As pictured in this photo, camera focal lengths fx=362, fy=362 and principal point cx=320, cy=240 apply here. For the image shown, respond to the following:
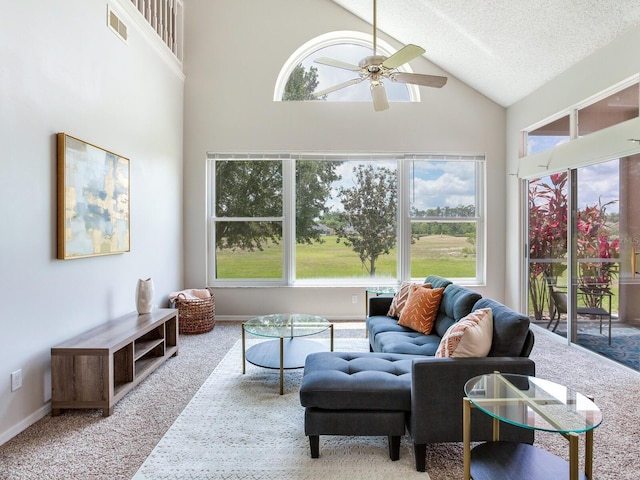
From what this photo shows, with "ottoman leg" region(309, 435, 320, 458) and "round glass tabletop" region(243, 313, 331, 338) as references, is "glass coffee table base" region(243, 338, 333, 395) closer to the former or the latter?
"round glass tabletop" region(243, 313, 331, 338)

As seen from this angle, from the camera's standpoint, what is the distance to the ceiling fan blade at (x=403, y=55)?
251 centimetres

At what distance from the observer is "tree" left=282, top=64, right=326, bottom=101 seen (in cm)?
517

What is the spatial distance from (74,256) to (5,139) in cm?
91

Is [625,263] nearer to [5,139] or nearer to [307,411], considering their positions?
[307,411]

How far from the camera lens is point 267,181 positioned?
5.15 metres

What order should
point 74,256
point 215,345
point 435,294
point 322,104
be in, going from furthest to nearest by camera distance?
point 322,104 < point 215,345 < point 435,294 < point 74,256

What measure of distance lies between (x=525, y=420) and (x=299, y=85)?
489 centimetres

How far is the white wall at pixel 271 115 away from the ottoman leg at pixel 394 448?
122 inches

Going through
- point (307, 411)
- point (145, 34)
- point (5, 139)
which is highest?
point (145, 34)

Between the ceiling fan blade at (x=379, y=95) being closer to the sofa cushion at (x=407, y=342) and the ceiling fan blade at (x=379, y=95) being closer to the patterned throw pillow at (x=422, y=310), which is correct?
the patterned throw pillow at (x=422, y=310)

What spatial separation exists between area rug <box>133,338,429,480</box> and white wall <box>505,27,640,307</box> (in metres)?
3.29

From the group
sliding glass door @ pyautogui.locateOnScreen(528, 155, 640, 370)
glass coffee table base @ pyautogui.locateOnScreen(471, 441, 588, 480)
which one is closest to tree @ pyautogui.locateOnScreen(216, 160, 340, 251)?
sliding glass door @ pyautogui.locateOnScreen(528, 155, 640, 370)

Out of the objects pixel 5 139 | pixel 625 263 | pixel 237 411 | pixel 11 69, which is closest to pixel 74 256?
pixel 5 139

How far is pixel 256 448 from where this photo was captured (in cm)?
208
